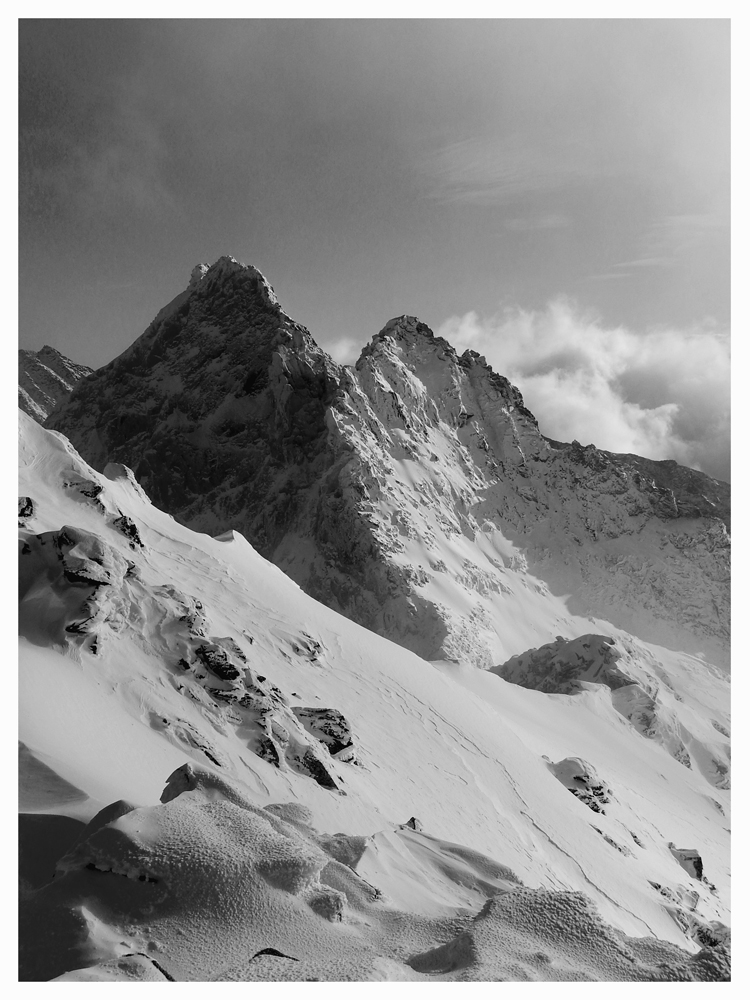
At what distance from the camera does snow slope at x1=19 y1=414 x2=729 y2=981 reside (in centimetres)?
786

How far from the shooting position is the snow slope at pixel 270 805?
7.86m

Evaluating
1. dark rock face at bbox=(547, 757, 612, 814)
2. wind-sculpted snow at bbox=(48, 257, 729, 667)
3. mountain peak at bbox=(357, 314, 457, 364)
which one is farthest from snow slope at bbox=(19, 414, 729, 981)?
mountain peak at bbox=(357, 314, 457, 364)

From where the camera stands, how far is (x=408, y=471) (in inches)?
4670

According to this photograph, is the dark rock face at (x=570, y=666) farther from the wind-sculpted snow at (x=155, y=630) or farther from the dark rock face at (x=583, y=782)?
the wind-sculpted snow at (x=155, y=630)

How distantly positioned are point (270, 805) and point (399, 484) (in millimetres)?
102329

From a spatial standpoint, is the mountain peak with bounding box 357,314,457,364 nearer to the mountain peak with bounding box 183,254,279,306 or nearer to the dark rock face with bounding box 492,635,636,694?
the mountain peak with bounding box 183,254,279,306

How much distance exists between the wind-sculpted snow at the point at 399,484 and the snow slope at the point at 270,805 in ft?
201

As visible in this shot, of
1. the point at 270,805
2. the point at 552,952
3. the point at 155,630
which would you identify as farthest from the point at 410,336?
the point at 552,952

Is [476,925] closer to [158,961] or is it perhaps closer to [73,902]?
[158,961]

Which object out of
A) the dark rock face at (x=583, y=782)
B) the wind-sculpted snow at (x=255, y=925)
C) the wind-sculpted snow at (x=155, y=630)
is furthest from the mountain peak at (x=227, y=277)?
the wind-sculpted snow at (x=255, y=925)

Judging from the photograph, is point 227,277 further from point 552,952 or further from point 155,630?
point 552,952

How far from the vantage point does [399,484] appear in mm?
113188

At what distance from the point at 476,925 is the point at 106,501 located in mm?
18852

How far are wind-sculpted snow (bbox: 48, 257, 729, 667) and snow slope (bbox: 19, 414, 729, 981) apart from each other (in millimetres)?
61324
